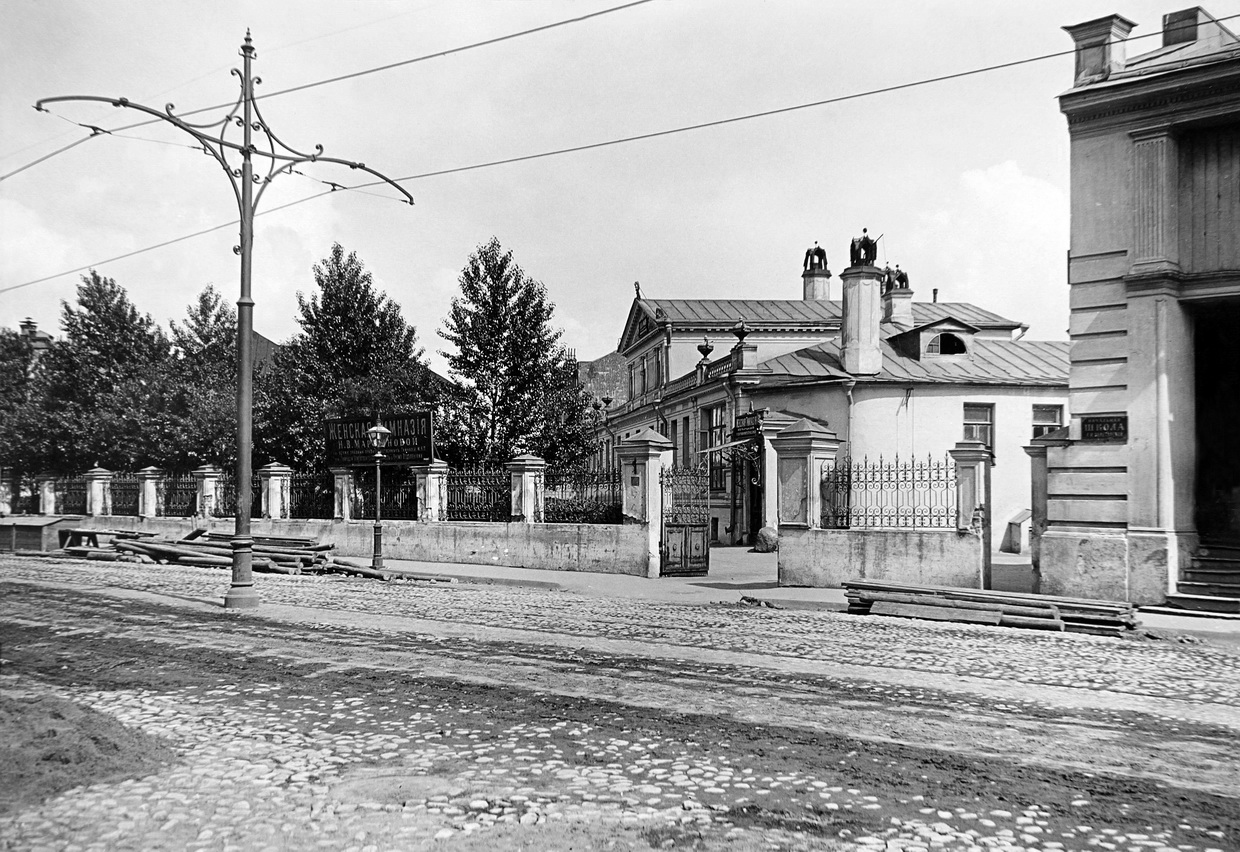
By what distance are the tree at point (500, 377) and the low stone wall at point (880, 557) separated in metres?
11.8

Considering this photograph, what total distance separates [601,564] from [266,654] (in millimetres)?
11930

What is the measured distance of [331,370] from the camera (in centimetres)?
3119

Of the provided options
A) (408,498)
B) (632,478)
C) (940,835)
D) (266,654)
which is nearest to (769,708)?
(940,835)

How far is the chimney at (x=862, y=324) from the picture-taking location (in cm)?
2962

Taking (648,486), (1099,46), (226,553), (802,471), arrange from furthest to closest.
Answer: (226,553), (648,486), (802,471), (1099,46)

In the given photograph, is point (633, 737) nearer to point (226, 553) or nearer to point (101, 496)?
point (226, 553)

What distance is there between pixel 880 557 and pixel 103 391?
22.0 m

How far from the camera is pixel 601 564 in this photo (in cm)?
2133

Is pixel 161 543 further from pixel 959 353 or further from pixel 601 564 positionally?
pixel 959 353

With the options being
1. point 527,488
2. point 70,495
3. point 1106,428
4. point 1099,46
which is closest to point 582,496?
point 527,488

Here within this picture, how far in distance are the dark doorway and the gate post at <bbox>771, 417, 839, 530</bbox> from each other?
615 cm

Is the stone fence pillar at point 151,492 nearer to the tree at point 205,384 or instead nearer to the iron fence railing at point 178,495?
the iron fence railing at point 178,495

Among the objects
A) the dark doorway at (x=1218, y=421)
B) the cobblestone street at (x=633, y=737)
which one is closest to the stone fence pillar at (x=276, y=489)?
the cobblestone street at (x=633, y=737)

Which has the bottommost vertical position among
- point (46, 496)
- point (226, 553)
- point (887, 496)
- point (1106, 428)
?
point (226, 553)
